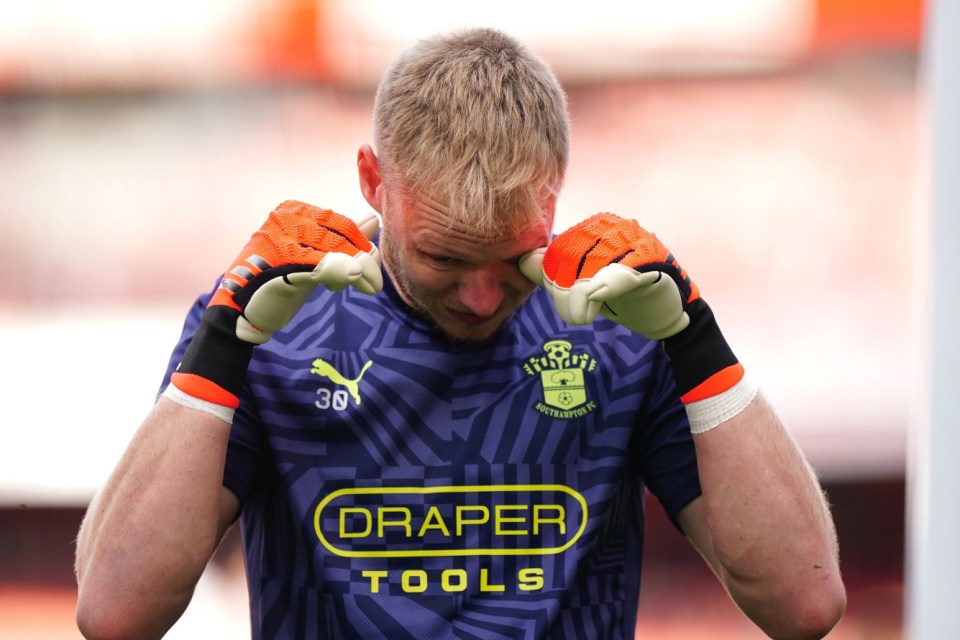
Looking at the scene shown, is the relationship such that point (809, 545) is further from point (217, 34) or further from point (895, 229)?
point (217, 34)

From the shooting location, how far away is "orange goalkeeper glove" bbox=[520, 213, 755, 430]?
1337mm

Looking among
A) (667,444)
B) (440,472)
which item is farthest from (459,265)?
(667,444)

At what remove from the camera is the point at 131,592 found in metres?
1.37

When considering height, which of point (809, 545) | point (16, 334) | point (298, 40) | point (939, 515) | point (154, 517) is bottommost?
point (16, 334)

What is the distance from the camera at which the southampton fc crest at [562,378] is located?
149 centimetres

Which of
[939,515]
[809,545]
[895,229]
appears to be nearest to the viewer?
[809,545]


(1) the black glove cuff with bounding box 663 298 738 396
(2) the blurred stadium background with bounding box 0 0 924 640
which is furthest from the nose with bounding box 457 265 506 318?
(2) the blurred stadium background with bounding box 0 0 924 640

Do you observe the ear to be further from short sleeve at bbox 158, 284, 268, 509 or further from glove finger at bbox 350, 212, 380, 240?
short sleeve at bbox 158, 284, 268, 509

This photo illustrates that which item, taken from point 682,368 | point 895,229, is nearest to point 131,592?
point 682,368

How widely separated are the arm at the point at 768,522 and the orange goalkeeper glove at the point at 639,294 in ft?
0.15

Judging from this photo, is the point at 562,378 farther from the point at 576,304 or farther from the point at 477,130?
the point at 477,130

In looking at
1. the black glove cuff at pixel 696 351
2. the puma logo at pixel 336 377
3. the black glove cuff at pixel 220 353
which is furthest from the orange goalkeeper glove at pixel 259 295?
the black glove cuff at pixel 696 351

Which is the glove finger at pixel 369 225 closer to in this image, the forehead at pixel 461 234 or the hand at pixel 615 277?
the forehead at pixel 461 234

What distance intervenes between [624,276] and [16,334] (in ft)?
8.17
